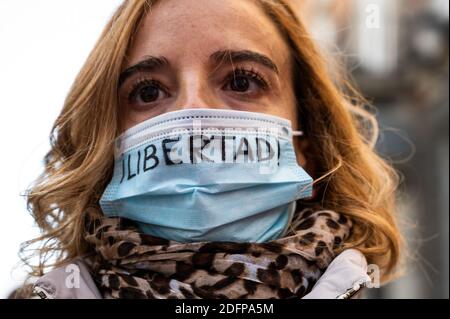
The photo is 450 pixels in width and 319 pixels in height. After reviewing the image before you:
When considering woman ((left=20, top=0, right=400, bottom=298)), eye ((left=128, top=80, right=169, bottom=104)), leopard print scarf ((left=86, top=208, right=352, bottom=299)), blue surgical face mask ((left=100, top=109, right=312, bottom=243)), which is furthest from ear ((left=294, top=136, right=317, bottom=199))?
eye ((left=128, top=80, right=169, bottom=104))

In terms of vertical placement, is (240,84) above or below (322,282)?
above

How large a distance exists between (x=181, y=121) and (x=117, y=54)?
15.2 inches

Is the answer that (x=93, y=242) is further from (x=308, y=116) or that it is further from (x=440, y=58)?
(x=440, y=58)

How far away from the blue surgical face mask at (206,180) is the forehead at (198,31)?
9.5 inches

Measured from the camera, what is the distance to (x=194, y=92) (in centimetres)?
204

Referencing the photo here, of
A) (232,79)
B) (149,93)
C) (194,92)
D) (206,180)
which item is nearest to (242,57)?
(232,79)

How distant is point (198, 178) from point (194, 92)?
0.97 ft

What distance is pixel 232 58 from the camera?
6.97ft

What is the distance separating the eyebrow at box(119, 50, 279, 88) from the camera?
6.89ft

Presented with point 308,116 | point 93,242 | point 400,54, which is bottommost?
point 93,242

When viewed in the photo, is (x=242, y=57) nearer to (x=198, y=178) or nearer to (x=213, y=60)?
(x=213, y=60)

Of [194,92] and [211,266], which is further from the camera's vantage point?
[194,92]

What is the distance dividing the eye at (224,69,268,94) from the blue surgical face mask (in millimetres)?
131
